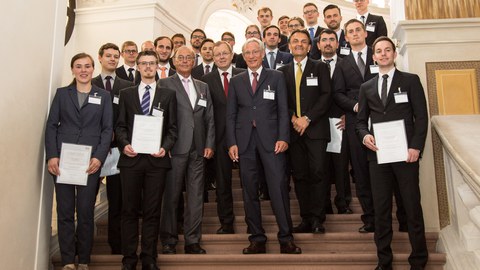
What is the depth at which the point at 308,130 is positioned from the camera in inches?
143

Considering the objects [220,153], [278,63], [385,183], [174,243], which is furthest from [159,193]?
[278,63]

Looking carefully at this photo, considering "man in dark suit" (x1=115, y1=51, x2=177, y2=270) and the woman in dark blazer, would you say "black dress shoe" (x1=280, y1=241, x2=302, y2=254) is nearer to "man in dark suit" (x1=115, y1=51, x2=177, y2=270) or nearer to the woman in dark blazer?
"man in dark suit" (x1=115, y1=51, x2=177, y2=270)

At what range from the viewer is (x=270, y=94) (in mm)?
3543

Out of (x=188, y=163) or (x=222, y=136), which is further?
(x=222, y=136)

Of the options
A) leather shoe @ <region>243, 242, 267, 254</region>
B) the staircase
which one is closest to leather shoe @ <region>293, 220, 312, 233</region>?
the staircase

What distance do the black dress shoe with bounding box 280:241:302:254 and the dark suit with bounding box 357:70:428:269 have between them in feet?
1.85

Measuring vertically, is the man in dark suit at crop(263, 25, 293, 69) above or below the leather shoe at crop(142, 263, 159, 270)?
above

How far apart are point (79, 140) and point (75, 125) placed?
121 mm

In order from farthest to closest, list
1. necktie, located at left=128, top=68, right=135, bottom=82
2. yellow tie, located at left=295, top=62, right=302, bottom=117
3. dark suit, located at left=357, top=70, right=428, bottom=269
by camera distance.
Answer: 1. necktie, located at left=128, top=68, right=135, bottom=82
2. yellow tie, located at left=295, top=62, right=302, bottom=117
3. dark suit, located at left=357, top=70, right=428, bottom=269

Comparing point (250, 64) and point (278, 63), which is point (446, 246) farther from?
point (278, 63)

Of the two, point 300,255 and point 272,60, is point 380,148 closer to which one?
point 300,255

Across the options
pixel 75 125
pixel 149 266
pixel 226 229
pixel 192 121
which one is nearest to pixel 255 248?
pixel 226 229

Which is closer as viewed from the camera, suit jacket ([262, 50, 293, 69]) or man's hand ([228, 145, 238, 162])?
man's hand ([228, 145, 238, 162])

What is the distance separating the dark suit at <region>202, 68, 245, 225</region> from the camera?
3.77 m
